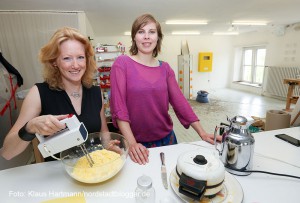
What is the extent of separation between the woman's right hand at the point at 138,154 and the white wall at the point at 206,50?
623 centimetres

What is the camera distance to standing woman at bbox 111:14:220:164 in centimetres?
111

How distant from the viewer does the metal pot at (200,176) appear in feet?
1.89

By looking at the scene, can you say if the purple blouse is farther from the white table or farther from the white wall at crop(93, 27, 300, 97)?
the white wall at crop(93, 27, 300, 97)

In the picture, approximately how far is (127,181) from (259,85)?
287 inches

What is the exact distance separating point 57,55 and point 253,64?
7486 mm

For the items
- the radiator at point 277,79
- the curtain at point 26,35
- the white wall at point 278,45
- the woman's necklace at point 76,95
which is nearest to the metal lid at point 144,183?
the woman's necklace at point 76,95

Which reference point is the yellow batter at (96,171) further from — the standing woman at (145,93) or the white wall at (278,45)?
the white wall at (278,45)

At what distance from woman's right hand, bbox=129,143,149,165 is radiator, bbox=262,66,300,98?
5.89 meters

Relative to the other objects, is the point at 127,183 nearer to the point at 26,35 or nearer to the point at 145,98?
the point at 145,98

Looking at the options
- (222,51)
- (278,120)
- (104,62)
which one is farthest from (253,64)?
(278,120)

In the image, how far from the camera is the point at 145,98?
3.81 ft

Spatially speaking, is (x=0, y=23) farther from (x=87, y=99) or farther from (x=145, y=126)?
(x=145, y=126)

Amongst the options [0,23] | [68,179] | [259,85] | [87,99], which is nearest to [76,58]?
[87,99]

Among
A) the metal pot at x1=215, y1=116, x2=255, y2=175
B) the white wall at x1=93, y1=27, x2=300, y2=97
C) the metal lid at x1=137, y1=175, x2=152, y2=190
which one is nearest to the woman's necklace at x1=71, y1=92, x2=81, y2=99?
the metal lid at x1=137, y1=175, x2=152, y2=190
